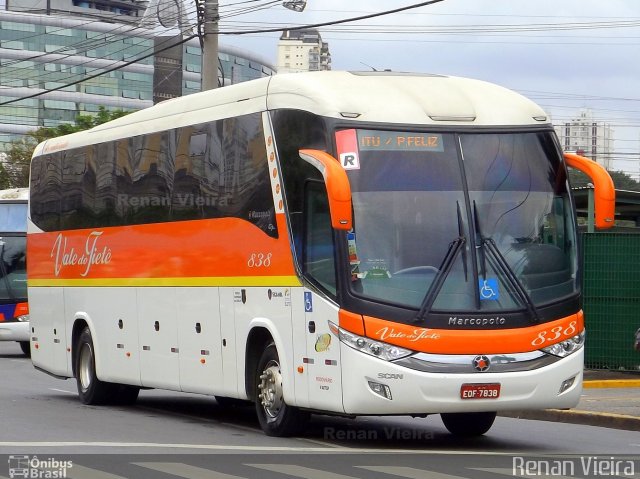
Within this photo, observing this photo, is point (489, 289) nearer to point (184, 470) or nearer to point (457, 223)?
point (457, 223)

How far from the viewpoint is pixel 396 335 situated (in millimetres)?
12398

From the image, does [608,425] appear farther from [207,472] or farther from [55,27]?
[55,27]

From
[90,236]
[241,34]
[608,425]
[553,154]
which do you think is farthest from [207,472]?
[241,34]

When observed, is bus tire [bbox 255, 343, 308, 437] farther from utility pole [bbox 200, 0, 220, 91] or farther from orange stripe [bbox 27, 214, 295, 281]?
utility pole [bbox 200, 0, 220, 91]

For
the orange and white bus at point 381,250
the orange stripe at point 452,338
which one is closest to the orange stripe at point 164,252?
the orange and white bus at point 381,250

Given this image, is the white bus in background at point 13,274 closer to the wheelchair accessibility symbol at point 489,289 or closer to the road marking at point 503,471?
the wheelchair accessibility symbol at point 489,289

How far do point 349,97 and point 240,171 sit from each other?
200 centimetres

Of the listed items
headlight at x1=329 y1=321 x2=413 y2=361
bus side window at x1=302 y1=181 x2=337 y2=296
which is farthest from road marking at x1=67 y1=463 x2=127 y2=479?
bus side window at x1=302 y1=181 x2=337 y2=296

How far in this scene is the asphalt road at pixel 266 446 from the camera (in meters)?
11.2

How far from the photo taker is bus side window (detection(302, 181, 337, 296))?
1288cm

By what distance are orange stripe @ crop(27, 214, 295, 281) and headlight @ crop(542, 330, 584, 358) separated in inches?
103

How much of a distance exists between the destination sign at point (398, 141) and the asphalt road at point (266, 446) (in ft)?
9.40

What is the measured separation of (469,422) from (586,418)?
2.85 metres

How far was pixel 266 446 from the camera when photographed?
13.2 m
